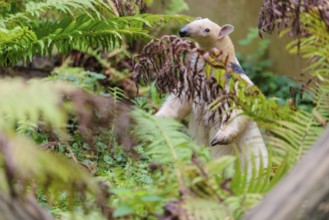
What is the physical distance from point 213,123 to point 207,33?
538mm

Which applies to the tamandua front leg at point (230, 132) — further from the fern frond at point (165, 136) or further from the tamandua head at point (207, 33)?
the fern frond at point (165, 136)

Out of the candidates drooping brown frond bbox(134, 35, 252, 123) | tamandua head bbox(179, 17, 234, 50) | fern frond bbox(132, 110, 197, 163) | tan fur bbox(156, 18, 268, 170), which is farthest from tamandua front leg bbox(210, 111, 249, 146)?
fern frond bbox(132, 110, 197, 163)

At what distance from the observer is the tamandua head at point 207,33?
3.97 metres

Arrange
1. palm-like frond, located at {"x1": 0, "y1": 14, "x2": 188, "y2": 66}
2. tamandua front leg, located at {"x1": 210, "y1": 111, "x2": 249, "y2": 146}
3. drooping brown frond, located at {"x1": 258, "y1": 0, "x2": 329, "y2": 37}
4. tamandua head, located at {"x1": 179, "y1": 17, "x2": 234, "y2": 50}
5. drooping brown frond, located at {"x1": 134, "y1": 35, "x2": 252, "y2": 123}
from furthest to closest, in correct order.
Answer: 1. palm-like frond, located at {"x1": 0, "y1": 14, "x2": 188, "y2": 66}
2. tamandua head, located at {"x1": 179, "y1": 17, "x2": 234, "y2": 50}
3. tamandua front leg, located at {"x1": 210, "y1": 111, "x2": 249, "y2": 146}
4. drooping brown frond, located at {"x1": 134, "y1": 35, "x2": 252, "y2": 123}
5. drooping brown frond, located at {"x1": 258, "y1": 0, "x2": 329, "y2": 37}

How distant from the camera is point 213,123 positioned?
148 inches

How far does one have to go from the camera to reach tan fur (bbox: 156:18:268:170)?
11.9ft

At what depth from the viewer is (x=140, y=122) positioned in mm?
2641

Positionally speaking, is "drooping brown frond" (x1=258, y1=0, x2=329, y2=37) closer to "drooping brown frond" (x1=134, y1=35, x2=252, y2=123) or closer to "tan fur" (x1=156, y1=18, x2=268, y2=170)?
"drooping brown frond" (x1=134, y1=35, x2=252, y2=123)

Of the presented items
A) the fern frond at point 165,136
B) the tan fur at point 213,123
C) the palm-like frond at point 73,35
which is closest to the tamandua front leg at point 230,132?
the tan fur at point 213,123

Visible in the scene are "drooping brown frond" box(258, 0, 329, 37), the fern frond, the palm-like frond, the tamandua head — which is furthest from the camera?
the palm-like frond

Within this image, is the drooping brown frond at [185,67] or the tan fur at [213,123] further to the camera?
the tan fur at [213,123]

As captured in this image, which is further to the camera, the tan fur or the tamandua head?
the tamandua head

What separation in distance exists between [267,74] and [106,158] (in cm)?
550

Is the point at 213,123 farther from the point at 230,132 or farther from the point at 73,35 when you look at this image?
the point at 73,35
